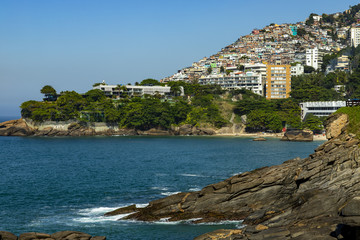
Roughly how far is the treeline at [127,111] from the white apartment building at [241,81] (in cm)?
2959

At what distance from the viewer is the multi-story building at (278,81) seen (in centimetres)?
15438

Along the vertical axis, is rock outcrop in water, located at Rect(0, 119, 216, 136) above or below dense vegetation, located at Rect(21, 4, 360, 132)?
below

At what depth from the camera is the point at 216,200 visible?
34.0 metres

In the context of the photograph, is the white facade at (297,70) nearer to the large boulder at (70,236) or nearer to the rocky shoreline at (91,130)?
the rocky shoreline at (91,130)

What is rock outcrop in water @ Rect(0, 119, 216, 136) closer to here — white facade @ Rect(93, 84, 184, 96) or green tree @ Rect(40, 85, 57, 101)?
green tree @ Rect(40, 85, 57, 101)

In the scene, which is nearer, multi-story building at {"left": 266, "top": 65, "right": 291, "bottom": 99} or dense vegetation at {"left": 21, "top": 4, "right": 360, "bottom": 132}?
dense vegetation at {"left": 21, "top": 4, "right": 360, "bottom": 132}

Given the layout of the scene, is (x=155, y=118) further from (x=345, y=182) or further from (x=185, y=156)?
(x=345, y=182)

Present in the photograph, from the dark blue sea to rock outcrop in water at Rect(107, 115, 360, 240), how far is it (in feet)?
6.96

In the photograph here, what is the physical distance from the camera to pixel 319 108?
4894 inches

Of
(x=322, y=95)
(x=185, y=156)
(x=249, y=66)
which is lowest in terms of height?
(x=185, y=156)

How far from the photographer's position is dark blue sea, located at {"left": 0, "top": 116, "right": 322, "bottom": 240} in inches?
1240

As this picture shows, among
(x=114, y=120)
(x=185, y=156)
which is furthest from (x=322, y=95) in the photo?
(x=185, y=156)

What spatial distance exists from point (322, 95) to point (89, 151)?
261 ft

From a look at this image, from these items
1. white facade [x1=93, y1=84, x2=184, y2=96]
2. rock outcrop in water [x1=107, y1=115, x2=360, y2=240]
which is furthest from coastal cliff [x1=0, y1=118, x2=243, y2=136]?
rock outcrop in water [x1=107, y1=115, x2=360, y2=240]
